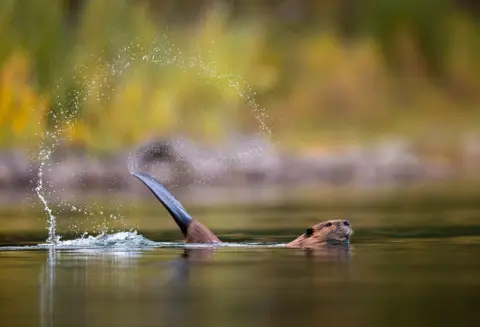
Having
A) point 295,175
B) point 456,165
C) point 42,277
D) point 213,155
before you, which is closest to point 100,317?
point 42,277

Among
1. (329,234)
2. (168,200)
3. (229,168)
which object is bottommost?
(329,234)

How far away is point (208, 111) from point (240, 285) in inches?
1580

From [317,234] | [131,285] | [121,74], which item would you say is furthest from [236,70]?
[131,285]

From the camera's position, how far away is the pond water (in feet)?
39.8

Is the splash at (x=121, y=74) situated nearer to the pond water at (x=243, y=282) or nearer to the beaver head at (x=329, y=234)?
the pond water at (x=243, y=282)

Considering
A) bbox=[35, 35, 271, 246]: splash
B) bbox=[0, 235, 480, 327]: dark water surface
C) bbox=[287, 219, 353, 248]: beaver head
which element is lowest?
bbox=[0, 235, 480, 327]: dark water surface

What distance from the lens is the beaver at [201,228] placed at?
18.9 metres

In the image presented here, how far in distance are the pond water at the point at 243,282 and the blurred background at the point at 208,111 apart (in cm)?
1612

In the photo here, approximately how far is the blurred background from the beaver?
52.3 feet

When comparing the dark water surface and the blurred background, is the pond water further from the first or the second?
the blurred background

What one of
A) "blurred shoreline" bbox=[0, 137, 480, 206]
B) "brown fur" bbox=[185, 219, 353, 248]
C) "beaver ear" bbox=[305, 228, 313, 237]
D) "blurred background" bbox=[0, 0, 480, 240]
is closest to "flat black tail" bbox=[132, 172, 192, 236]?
"brown fur" bbox=[185, 219, 353, 248]

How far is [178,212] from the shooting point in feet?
62.0

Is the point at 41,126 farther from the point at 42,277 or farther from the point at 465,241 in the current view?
the point at 42,277

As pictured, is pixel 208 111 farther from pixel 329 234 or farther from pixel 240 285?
pixel 240 285
